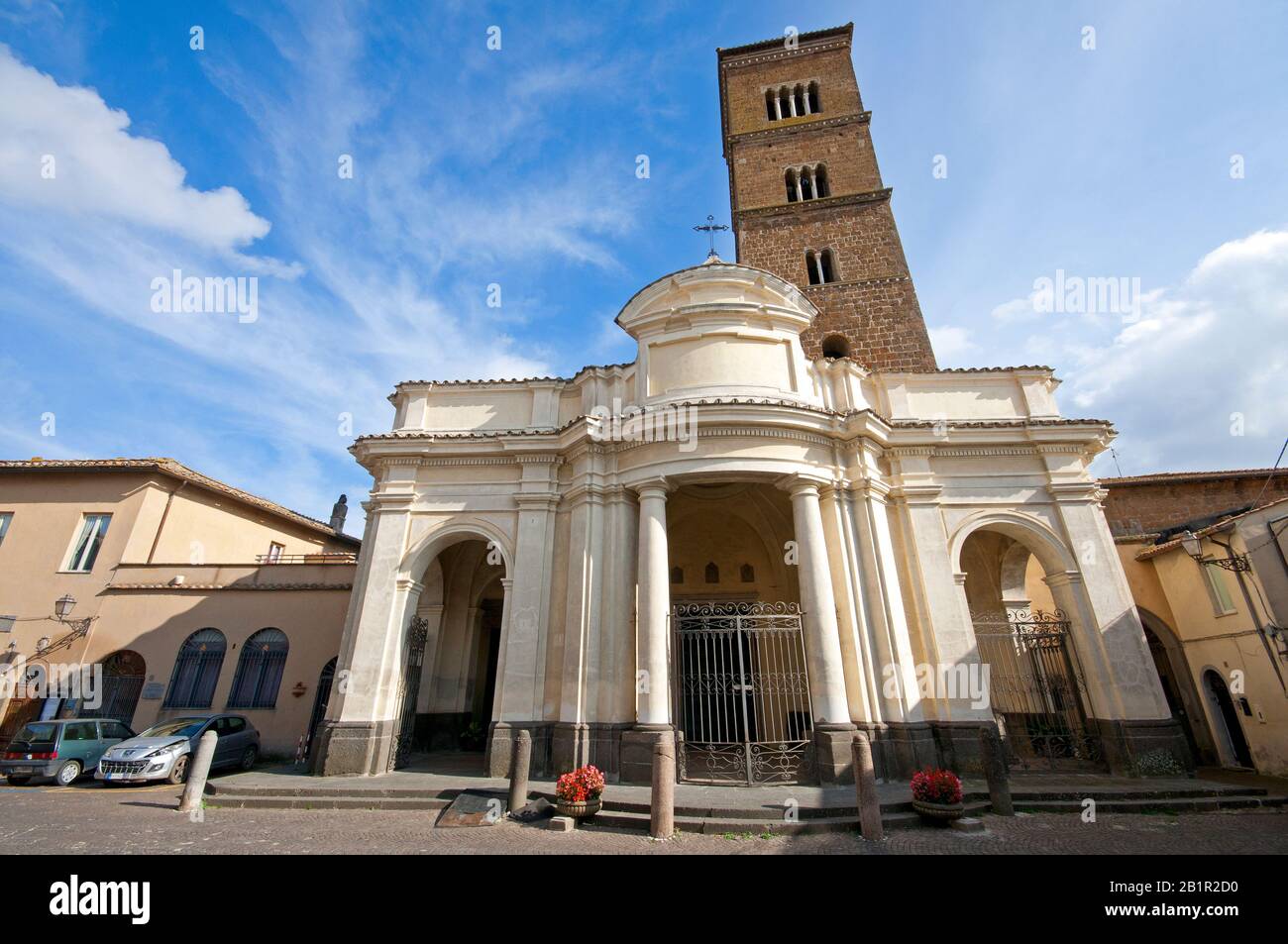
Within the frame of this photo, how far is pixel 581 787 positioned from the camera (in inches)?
304

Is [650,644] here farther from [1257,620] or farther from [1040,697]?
[1257,620]

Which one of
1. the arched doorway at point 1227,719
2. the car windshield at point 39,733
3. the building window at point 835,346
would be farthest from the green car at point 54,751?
the arched doorway at point 1227,719

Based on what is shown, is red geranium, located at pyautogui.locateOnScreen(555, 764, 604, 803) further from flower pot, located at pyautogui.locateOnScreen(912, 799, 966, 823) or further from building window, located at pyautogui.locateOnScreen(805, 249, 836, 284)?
building window, located at pyautogui.locateOnScreen(805, 249, 836, 284)

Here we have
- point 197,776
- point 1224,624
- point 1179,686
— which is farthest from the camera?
point 1179,686

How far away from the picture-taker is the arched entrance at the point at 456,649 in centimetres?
1329

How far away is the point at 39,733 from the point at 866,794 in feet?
56.3

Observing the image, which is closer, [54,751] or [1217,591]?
[54,751]

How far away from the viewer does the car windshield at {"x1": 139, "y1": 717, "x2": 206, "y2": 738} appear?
12.3 meters

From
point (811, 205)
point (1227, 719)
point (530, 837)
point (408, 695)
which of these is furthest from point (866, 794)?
point (811, 205)

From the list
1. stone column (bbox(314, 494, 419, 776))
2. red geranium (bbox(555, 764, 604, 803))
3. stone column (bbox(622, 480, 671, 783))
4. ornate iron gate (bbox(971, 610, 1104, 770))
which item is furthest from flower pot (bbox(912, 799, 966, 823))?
stone column (bbox(314, 494, 419, 776))

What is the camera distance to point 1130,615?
434 inches

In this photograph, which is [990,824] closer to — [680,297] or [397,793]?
[397,793]

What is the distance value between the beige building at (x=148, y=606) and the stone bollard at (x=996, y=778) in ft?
52.4

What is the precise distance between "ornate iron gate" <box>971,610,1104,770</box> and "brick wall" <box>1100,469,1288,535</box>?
742cm
